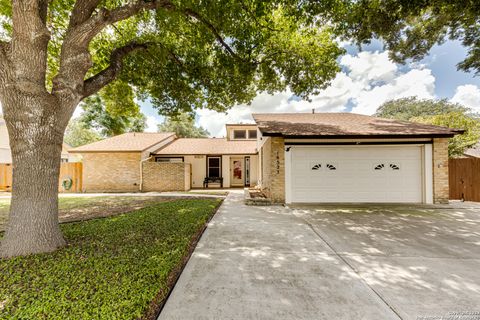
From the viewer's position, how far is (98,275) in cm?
300

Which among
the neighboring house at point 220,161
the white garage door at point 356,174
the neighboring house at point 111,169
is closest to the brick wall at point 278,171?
the white garage door at point 356,174

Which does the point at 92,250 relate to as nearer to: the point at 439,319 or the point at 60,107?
the point at 60,107

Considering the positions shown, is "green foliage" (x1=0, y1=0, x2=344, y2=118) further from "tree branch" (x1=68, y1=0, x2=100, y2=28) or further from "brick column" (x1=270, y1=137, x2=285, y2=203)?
"brick column" (x1=270, y1=137, x2=285, y2=203)

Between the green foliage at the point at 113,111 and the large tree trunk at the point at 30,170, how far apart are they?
19.0ft

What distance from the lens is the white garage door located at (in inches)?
338

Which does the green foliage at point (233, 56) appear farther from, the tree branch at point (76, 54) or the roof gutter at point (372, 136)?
the tree branch at point (76, 54)

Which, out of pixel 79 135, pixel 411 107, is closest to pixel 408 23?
pixel 79 135

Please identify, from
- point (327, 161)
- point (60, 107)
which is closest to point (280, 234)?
point (327, 161)

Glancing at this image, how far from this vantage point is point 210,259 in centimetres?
377

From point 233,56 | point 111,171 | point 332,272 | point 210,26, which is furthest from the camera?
point 111,171

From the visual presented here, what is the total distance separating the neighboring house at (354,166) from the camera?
27.8 ft

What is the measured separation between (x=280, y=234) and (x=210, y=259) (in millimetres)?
2061

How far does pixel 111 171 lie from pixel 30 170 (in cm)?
1124

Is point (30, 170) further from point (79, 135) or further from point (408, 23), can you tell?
point (79, 135)
